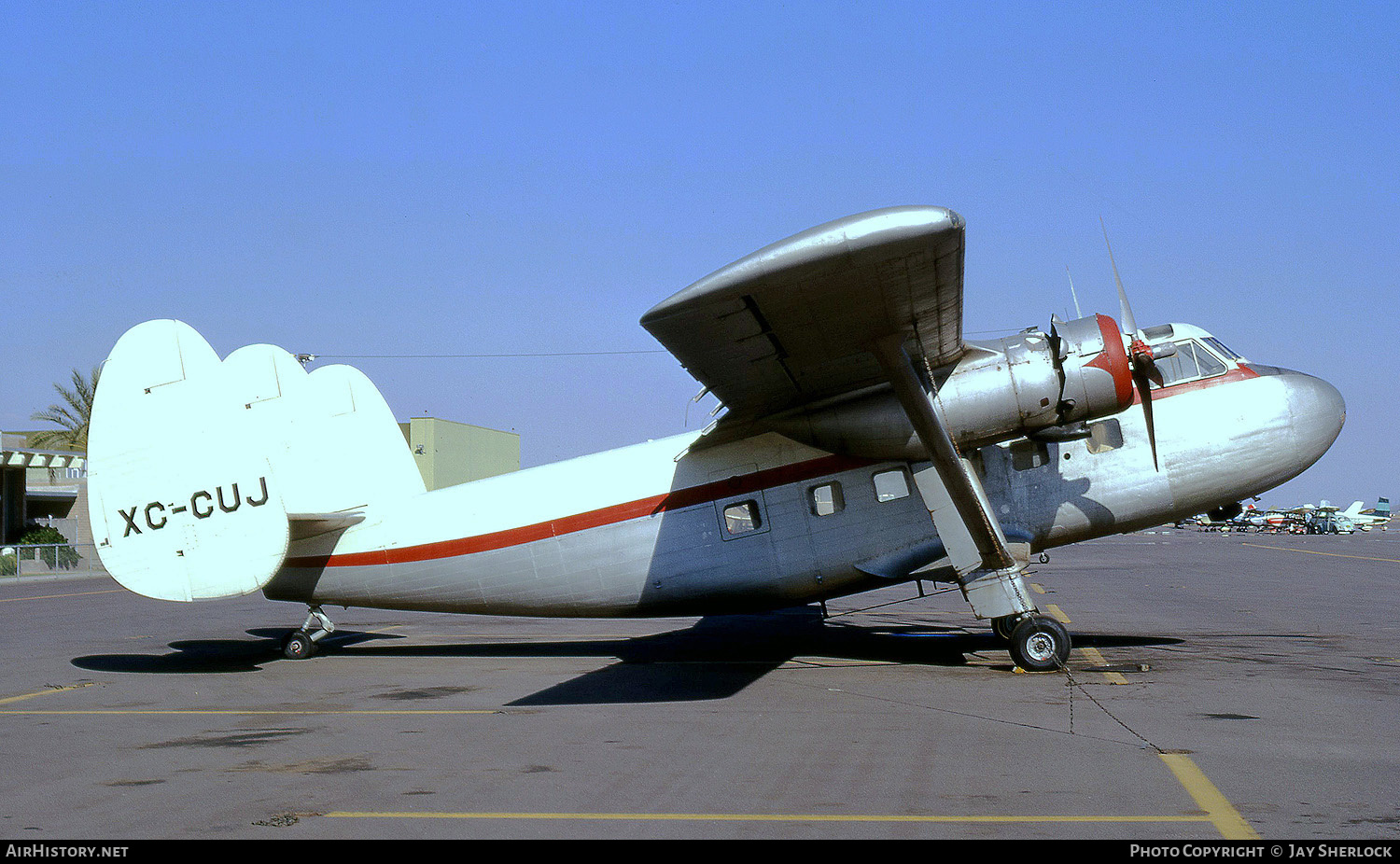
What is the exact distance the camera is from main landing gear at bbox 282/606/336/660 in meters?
13.9

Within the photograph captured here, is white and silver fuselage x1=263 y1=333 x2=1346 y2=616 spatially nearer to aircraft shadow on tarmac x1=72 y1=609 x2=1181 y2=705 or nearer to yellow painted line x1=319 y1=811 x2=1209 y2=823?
aircraft shadow on tarmac x1=72 y1=609 x2=1181 y2=705

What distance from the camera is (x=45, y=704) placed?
10445mm

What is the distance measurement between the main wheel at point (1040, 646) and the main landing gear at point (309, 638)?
31.0ft

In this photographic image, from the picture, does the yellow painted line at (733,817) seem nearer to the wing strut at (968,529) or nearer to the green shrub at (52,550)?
the wing strut at (968,529)

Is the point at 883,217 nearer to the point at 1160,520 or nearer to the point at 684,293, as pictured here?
the point at 684,293

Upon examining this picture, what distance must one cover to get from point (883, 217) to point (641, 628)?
1230 cm

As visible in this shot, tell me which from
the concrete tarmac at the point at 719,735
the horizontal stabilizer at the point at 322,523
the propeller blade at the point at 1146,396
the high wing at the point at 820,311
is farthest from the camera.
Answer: the horizontal stabilizer at the point at 322,523

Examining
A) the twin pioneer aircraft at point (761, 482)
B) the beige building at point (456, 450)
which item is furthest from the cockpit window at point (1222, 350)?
the beige building at point (456, 450)


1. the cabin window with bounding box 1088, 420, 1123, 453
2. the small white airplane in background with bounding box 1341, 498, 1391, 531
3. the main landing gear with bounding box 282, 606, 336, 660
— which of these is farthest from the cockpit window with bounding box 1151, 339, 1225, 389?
the small white airplane in background with bounding box 1341, 498, 1391, 531

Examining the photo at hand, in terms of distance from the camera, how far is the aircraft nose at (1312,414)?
11664 millimetres

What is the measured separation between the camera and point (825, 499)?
39.2 feet

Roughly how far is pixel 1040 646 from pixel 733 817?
649cm

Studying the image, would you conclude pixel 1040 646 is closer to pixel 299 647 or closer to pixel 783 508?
pixel 783 508

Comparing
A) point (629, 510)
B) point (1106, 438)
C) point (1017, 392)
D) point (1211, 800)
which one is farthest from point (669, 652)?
point (1211, 800)
